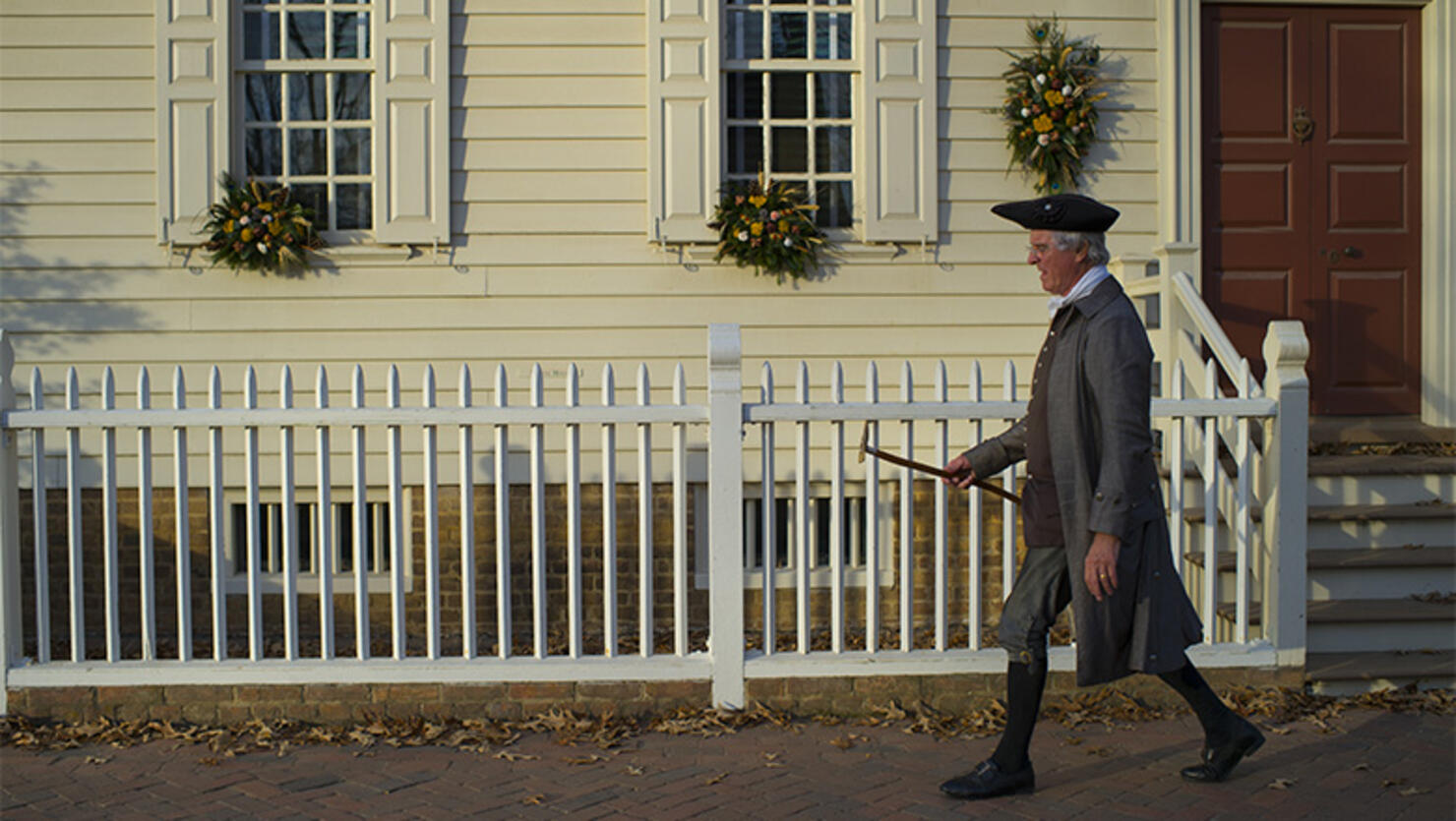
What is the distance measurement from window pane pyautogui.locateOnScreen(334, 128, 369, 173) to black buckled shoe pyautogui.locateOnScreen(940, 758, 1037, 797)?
16.5 ft

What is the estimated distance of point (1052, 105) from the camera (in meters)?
7.51

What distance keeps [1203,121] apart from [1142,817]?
4.81 metres

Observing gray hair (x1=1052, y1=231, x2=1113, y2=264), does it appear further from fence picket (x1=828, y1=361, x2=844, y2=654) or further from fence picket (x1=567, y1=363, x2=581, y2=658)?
fence picket (x1=567, y1=363, x2=581, y2=658)

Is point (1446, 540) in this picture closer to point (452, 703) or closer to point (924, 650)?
point (924, 650)

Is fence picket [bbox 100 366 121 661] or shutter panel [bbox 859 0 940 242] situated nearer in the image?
fence picket [bbox 100 366 121 661]

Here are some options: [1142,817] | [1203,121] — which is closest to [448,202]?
[1203,121]

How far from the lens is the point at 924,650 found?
218 inches

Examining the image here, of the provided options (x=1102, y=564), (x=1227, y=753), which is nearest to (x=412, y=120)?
(x=1102, y=564)

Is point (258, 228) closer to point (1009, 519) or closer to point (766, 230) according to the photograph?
point (766, 230)

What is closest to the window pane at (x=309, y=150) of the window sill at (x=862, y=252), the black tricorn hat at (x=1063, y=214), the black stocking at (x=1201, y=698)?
the window sill at (x=862, y=252)

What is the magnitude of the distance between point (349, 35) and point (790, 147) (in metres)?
2.58

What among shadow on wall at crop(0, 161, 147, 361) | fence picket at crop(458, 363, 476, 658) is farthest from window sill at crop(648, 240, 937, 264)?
shadow on wall at crop(0, 161, 147, 361)

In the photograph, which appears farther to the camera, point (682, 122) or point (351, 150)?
point (351, 150)

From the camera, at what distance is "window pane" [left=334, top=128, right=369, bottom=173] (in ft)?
25.3
